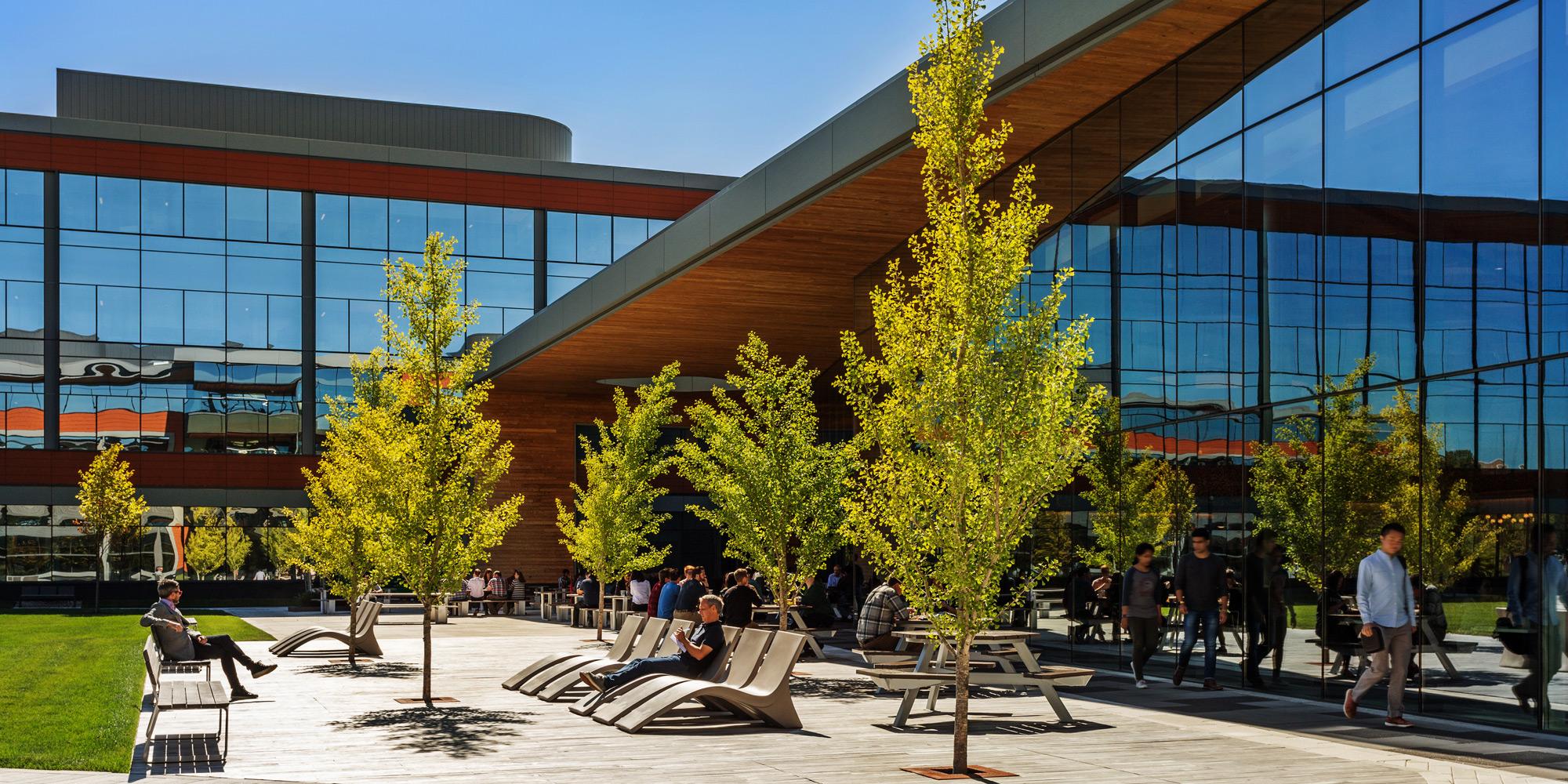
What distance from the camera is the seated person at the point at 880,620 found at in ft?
57.3

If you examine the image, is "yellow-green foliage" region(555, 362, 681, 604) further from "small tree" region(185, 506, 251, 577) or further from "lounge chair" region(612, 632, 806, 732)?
"small tree" region(185, 506, 251, 577)

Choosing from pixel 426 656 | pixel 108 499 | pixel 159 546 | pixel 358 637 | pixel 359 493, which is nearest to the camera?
pixel 426 656

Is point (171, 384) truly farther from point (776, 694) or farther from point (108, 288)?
point (776, 694)

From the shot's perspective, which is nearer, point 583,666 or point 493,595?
point 583,666

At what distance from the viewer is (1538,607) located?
39.3 feet

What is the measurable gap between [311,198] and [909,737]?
146 ft

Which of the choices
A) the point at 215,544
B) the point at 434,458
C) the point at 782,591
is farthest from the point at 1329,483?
the point at 215,544

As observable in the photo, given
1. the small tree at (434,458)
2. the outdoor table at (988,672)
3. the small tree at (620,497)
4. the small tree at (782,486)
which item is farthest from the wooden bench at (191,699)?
the small tree at (620,497)

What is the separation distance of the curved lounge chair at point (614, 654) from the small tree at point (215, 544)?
35.8 metres

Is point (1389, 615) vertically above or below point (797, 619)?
above

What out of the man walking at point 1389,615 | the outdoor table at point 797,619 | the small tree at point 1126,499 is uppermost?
the small tree at point 1126,499

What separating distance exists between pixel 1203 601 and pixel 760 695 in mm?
6207

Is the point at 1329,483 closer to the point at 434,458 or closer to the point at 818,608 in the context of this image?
the point at 434,458

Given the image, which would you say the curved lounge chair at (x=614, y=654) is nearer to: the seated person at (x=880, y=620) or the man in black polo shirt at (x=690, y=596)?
the seated person at (x=880, y=620)
